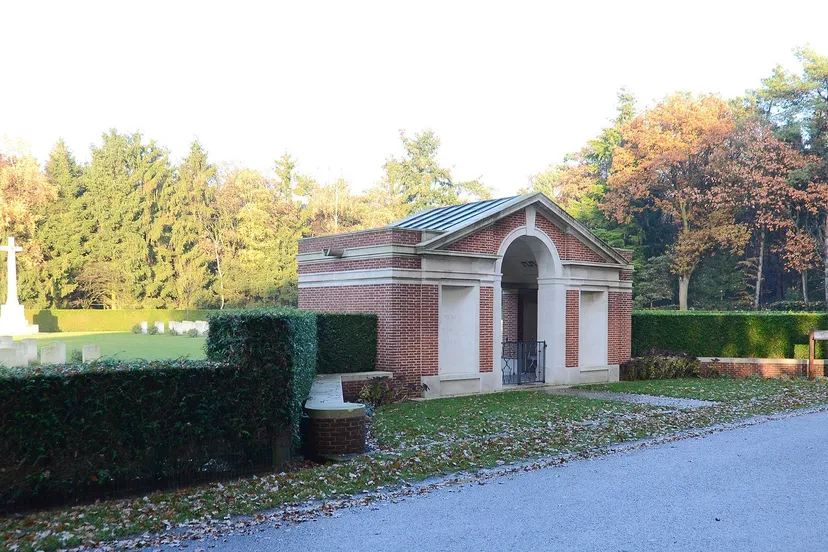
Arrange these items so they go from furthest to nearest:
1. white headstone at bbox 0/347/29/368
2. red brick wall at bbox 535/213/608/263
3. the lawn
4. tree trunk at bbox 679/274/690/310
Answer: tree trunk at bbox 679/274/690/310
the lawn
red brick wall at bbox 535/213/608/263
white headstone at bbox 0/347/29/368

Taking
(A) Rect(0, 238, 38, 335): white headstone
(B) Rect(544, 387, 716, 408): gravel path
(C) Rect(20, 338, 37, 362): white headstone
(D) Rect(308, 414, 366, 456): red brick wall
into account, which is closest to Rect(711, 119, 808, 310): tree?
(B) Rect(544, 387, 716, 408): gravel path

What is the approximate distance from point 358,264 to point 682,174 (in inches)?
1222

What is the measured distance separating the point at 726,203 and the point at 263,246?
29163mm

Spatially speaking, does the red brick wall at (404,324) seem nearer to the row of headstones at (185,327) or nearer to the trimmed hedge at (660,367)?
the trimmed hedge at (660,367)

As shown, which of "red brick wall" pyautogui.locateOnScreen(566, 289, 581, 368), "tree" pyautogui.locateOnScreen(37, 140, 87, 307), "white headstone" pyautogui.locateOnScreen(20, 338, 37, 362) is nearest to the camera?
"red brick wall" pyautogui.locateOnScreen(566, 289, 581, 368)

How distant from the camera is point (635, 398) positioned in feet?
62.1

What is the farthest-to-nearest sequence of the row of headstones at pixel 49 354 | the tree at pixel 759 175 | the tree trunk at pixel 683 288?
the tree trunk at pixel 683 288, the tree at pixel 759 175, the row of headstones at pixel 49 354

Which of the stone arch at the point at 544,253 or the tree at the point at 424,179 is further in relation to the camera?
the tree at the point at 424,179

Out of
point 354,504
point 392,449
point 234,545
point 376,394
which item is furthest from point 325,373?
point 234,545

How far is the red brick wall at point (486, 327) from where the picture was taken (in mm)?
19858

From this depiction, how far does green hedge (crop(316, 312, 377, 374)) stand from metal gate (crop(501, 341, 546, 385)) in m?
5.16

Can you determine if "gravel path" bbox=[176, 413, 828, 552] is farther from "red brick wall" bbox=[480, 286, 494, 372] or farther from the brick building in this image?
"red brick wall" bbox=[480, 286, 494, 372]

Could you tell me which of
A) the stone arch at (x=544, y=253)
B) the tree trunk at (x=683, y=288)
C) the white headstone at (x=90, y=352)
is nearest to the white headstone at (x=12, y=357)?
the white headstone at (x=90, y=352)

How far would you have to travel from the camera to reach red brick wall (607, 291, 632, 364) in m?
23.6
